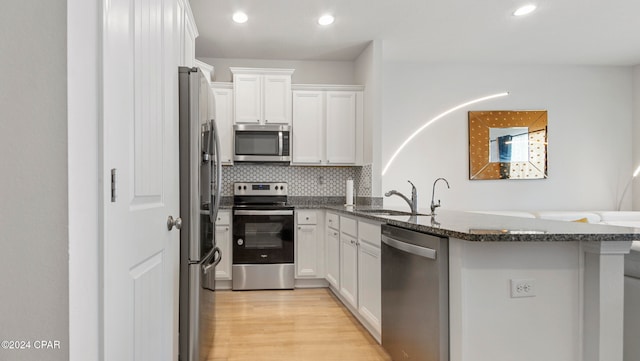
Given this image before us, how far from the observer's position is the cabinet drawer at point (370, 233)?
8.79 ft

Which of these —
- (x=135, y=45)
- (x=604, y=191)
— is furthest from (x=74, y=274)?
(x=604, y=191)

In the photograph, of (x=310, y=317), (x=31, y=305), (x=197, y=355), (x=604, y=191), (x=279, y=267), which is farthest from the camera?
(x=604, y=191)

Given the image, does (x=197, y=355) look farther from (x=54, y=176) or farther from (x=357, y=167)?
(x=357, y=167)

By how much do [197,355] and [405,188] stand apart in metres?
3.46

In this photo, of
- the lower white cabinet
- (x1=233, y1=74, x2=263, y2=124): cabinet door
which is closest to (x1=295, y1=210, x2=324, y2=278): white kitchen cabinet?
the lower white cabinet

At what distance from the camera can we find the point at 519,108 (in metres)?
5.25

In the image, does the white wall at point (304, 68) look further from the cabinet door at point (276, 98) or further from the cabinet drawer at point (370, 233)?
the cabinet drawer at point (370, 233)

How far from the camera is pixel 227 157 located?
4590 mm

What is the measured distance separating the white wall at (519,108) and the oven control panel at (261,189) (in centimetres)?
126

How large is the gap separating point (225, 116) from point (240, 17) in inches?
47.4

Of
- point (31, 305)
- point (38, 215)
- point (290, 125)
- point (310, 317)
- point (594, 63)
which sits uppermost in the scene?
point (594, 63)

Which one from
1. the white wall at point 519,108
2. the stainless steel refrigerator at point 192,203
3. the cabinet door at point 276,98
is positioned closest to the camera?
the stainless steel refrigerator at point 192,203

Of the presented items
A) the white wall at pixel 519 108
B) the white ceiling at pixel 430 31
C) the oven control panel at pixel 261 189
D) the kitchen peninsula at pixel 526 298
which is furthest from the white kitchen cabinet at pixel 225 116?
the kitchen peninsula at pixel 526 298

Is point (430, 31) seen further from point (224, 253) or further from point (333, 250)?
point (224, 253)
